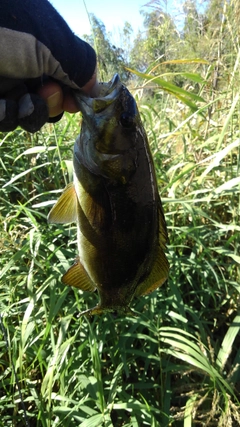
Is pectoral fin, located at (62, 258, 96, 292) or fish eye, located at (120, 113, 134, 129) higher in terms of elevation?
fish eye, located at (120, 113, 134, 129)

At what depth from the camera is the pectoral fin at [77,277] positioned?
1512mm

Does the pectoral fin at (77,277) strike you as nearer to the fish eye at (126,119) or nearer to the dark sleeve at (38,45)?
the fish eye at (126,119)

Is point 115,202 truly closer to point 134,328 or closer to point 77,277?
point 77,277

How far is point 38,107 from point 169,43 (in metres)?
2.20

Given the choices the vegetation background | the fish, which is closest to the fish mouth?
the fish

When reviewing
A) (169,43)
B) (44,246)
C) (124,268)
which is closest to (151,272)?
(124,268)

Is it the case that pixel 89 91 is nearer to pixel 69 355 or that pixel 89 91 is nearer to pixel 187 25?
pixel 69 355

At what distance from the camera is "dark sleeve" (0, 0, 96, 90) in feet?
3.48

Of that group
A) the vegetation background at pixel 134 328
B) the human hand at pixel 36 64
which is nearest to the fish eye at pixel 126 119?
the human hand at pixel 36 64

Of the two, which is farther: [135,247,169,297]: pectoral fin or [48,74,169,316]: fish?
[135,247,169,297]: pectoral fin

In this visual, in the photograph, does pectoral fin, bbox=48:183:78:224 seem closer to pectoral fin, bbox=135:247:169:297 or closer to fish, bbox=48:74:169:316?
fish, bbox=48:74:169:316

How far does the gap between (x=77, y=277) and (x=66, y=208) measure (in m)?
0.29

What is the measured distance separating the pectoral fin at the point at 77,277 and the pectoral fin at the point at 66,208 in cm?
19

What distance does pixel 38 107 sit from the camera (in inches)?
45.6
